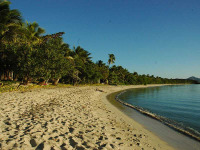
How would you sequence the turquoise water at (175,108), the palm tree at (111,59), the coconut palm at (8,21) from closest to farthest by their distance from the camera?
the turquoise water at (175,108)
the coconut palm at (8,21)
the palm tree at (111,59)

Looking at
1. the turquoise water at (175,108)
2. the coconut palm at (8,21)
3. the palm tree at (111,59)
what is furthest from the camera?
the palm tree at (111,59)

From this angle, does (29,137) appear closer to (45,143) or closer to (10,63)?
(45,143)

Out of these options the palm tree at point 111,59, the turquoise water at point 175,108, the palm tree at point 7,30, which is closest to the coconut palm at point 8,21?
the palm tree at point 7,30

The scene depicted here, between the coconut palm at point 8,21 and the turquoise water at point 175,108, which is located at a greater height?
the coconut palm at point 8,21

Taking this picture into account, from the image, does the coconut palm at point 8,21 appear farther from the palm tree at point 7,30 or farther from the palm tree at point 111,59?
the palm tree at point 111,59

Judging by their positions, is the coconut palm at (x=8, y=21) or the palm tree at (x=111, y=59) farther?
the palm tree at (x=111, y=59)

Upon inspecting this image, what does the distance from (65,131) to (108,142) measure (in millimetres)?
1856

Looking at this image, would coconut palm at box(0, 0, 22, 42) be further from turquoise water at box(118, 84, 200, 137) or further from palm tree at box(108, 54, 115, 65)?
palm tree at box(108, 54, 115, 65)

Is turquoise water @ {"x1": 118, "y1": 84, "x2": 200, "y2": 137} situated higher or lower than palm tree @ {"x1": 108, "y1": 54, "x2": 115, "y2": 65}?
lower

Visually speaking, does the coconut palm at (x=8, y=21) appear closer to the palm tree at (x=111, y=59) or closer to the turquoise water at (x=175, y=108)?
the turquoise water at (x=175, y=108)

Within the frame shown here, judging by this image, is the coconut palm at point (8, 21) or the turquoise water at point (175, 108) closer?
the turquoise water at point (175, 108)

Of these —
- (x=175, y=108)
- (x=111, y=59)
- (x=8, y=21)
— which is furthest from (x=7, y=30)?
(x=111, y=59)

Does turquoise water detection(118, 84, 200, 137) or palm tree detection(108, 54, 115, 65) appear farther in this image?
palm tree detection(108, 54, 115, 65)

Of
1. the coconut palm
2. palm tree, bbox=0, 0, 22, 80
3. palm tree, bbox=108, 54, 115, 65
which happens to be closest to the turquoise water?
palm tree, bbox=0, 0, 22, 80
